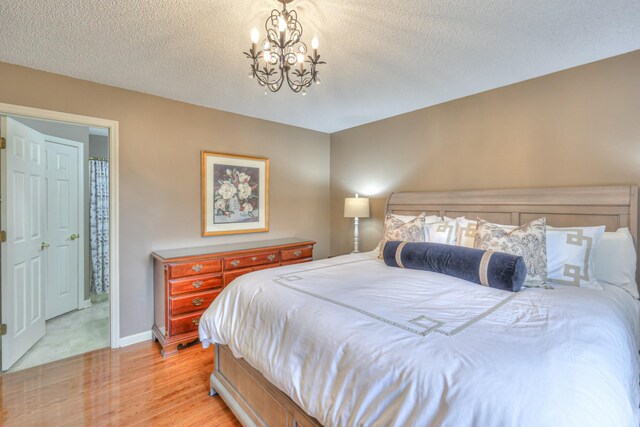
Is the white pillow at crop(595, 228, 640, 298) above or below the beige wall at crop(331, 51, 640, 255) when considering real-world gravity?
below

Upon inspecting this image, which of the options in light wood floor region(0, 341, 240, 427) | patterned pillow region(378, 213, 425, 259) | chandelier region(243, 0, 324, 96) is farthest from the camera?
patterned pillow region(378, 213, 425, 259)

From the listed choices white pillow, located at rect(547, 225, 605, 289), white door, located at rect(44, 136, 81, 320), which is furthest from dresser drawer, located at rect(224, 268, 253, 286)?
white pillow, located at rect(547, 225, 605, 289)

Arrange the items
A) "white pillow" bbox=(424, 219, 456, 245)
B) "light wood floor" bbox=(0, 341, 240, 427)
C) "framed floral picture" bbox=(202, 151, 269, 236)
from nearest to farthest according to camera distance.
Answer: "light wood floor" bbox=(0, 341, 240, 427)
"white pillow" bbox=(424, 219, 456, 245)
"framed floral picture" bbox=(202, 151, 269, 236)

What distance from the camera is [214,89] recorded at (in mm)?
2840

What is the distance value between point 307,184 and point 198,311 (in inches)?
88.4

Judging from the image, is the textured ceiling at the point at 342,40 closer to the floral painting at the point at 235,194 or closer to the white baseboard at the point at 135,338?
the floral painting at the point at 235,194

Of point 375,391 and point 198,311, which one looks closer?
point 375,391

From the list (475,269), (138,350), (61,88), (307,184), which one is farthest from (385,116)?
(138,350)

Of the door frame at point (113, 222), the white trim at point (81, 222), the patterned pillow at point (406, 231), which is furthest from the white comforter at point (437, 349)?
the white trim at point (81, 222)

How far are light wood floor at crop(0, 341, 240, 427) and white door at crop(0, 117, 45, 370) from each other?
42 cm

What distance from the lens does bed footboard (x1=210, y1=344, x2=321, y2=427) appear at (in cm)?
145

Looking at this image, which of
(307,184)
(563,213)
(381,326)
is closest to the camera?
(381,326)

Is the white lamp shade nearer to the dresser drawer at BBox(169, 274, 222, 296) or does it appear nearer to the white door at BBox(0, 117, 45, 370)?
the dresser drawer at BBox(169, 274, 222, 296)

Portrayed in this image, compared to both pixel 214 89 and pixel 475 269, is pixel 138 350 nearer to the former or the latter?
pixel 214 89
